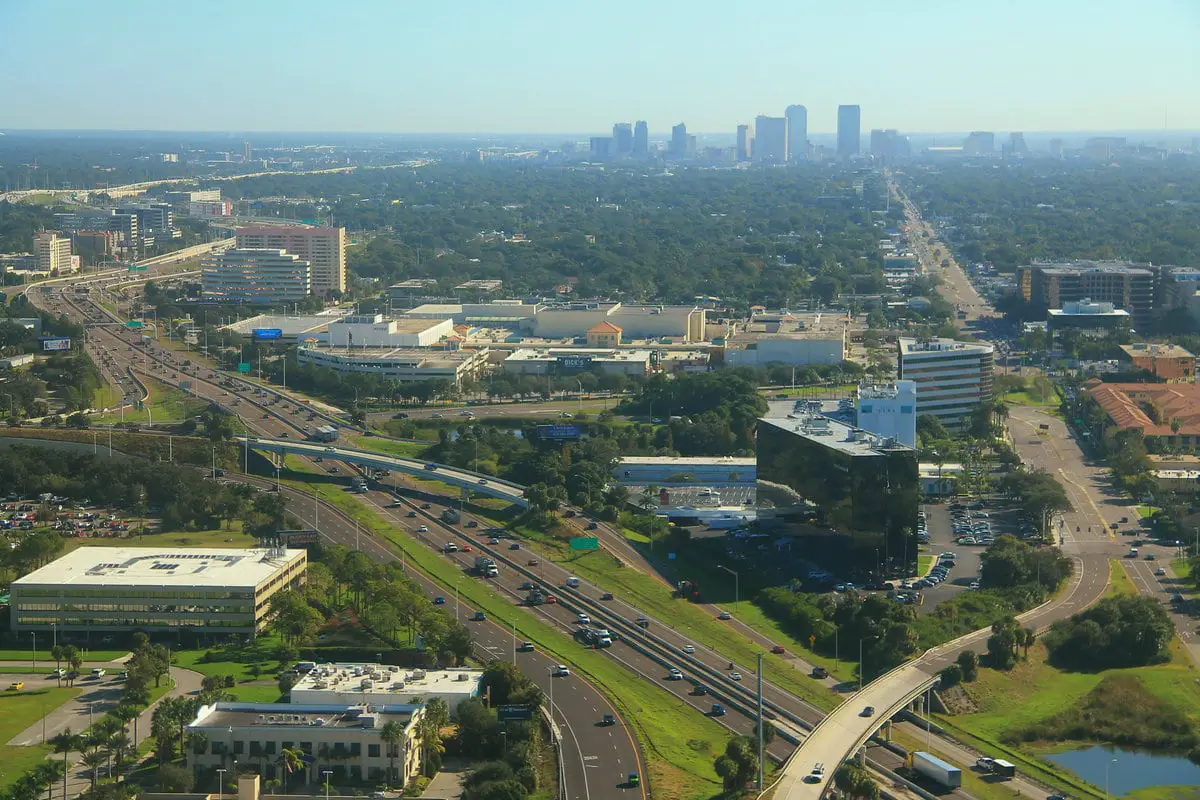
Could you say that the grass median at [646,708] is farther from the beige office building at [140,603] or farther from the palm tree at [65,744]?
the palm tree at [65,744]

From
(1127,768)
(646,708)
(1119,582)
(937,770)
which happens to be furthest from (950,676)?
(1119,582)

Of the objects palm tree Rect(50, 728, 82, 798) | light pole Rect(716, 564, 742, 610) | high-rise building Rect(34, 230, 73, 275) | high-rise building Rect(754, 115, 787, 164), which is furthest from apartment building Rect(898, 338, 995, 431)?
high-rise building Rect(754, 115, 787, 164)

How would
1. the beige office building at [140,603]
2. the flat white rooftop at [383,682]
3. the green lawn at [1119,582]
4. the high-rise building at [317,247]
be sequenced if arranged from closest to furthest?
the flat white rooftop at [383,682] → the beige office building at [140,603] → the green lawn at [1119,582] → the high-rise building at [317,247]

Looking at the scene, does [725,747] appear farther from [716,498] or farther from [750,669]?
[716,498]

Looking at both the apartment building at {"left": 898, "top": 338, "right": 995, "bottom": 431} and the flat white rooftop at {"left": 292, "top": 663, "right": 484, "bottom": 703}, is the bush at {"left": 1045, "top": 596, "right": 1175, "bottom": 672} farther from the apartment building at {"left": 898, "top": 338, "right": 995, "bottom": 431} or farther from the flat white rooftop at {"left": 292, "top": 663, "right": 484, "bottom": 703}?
the apartment building at {"left": 898, "top": 338, "right": 995, "bottom": 431}

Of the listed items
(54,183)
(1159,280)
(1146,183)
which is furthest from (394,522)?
(1146,183)

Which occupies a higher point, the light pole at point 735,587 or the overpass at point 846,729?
the overpass at point 846,729

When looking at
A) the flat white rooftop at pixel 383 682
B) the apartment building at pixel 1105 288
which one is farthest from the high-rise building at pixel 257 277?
the flat white rooftop at pixel 383 682
